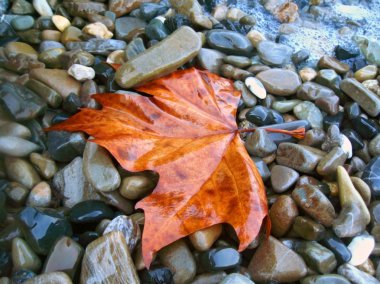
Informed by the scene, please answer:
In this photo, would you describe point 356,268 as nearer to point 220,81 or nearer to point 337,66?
point 220,81

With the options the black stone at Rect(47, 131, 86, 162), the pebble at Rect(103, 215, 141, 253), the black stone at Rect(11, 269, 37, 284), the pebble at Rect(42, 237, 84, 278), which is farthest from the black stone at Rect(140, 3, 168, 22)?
the black stone at Rect(11, 269, 37, 284)

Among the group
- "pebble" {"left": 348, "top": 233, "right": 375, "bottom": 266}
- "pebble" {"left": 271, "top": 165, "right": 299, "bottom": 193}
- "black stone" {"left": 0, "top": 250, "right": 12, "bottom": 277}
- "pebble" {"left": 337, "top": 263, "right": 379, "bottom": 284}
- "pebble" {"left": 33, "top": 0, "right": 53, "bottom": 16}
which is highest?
"pebble" {"left": 33, "top": 0, "right": 53, "bottom": 16}

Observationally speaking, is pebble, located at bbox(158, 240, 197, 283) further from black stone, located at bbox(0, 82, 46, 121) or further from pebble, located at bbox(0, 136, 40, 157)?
black stone, located at bbox(0, 82, 46, 121)

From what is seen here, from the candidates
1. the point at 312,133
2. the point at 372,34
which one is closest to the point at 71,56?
the point at 312,133

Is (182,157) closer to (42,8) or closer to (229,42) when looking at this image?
(229,42)

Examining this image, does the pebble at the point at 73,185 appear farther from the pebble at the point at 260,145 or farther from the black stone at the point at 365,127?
the black stone at the point at 365,127

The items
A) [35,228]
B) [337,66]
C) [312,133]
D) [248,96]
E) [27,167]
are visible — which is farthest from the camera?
[337,66]
